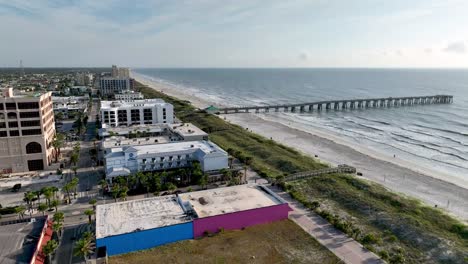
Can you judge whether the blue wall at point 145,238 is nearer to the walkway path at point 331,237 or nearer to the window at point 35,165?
the walkway path at point 331,237

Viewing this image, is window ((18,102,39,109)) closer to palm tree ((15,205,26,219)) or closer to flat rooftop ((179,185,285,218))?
palm tree ((15,205,26,219))

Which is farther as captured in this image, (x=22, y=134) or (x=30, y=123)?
(x=30, y=123)

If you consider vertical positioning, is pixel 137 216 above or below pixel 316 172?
above

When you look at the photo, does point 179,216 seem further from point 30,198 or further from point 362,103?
point 362,103

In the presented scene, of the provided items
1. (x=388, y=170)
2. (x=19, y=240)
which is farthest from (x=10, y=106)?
(x=388, y=170)

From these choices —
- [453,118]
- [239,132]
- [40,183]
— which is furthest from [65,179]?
[453,118]

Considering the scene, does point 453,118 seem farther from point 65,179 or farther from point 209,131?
point 65,179

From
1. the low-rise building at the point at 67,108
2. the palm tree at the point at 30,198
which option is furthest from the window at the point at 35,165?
the low-rise building at the point at 67,108
